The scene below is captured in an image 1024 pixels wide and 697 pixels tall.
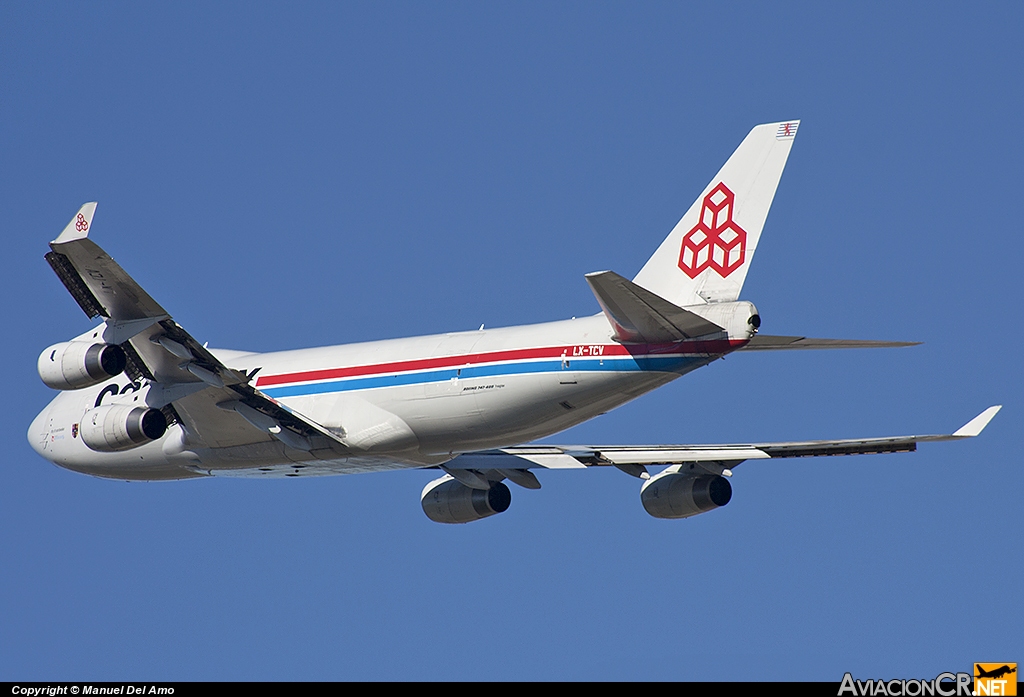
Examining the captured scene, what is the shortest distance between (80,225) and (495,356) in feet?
25.8

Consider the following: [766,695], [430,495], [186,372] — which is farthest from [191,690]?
[430,495]

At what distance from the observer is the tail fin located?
27.7m

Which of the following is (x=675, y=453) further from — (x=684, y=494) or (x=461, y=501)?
(x=461, y=501)

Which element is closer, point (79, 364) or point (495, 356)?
point (495, 356)

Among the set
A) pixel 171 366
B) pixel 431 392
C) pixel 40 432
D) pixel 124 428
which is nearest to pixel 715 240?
pixel 431 392

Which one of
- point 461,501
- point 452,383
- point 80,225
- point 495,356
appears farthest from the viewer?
point 461,501

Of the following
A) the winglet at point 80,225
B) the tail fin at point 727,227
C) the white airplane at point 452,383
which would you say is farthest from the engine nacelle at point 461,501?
the winglet at point 80,225

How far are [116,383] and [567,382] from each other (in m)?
11.3

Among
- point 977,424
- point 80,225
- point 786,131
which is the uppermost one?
point 786,131

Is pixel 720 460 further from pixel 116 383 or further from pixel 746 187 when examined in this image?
pixel 116 383

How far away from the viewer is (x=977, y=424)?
90.3ft

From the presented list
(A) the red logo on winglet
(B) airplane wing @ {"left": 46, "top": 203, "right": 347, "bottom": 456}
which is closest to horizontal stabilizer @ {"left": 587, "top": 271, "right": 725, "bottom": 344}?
(A) the red logo on winglet

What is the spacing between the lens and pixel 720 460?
32.6 m

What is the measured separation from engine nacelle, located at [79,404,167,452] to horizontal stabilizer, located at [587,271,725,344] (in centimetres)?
940
